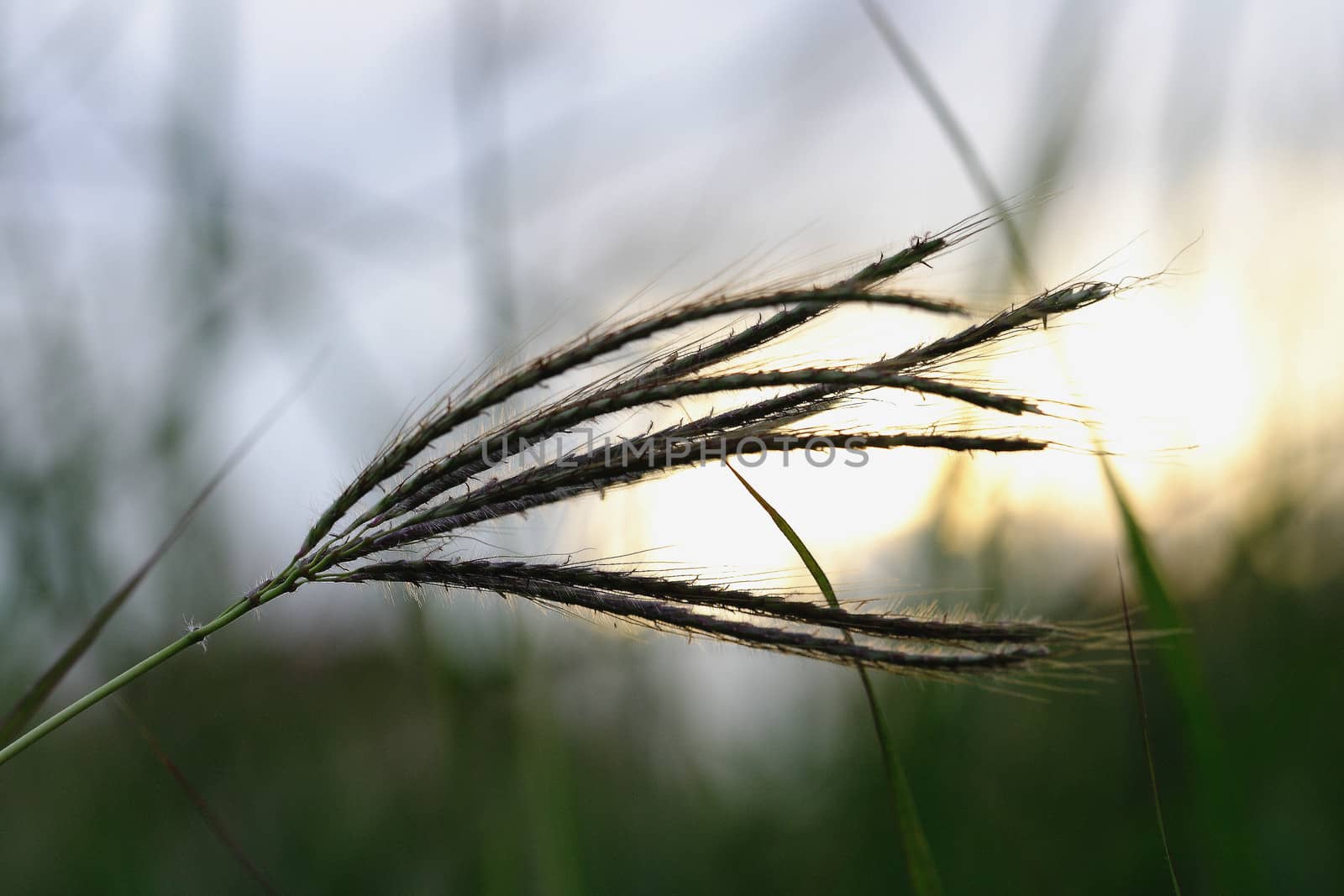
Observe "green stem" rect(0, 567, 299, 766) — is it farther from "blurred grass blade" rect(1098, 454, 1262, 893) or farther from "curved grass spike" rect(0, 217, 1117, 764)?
"blurred grass blade" rect(1098, 454, 1262, 893)

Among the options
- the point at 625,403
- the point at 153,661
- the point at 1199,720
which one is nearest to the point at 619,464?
the point at 625,403

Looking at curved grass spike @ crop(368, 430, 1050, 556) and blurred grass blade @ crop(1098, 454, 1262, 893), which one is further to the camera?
blurred grass blade @ crop(1098, 454, 1262, 893)

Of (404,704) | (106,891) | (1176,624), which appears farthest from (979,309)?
(404,704)

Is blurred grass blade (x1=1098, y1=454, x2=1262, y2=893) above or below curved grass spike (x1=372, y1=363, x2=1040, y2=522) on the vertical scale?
below

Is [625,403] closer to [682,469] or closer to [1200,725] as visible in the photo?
[682,469]

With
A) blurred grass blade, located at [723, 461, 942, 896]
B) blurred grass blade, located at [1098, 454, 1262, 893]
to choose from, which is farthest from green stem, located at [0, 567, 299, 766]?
blurred grass blade, located at [1098, 454, 1262, 893]

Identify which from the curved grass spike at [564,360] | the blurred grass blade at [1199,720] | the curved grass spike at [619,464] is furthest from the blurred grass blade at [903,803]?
the blurred grass blade at [1199,720]

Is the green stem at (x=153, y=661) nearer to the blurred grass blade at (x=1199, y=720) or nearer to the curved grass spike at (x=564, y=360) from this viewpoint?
the curved grass spike at (x=564, y=360)

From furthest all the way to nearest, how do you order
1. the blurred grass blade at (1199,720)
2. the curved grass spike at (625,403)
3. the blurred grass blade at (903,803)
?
1. the blurred grass blade at (1199,720)
2. the blurred grass blade at (903,803)
3. the curved grass spike at (625,403)
